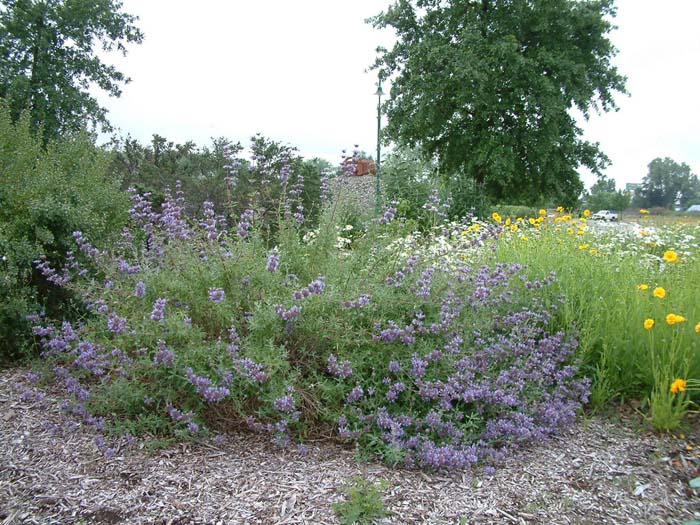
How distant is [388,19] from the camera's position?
54.0 feet

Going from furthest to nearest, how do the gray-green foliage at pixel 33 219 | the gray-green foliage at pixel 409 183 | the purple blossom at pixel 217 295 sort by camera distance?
the gray-green foliage at pixel 409 183
the gray-green foliage at pixel 33 219
the purple blossom at pixel 217 295

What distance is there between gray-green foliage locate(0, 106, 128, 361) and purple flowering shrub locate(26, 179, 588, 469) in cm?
67

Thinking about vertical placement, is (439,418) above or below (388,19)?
below

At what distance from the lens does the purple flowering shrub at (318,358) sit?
2.51 m

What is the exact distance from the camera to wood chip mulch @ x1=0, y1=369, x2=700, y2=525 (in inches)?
80.2

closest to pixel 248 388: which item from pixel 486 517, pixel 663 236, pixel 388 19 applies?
pixel 486 517

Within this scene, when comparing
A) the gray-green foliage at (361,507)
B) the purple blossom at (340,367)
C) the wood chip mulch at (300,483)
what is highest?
the purple blossom at (340,367)

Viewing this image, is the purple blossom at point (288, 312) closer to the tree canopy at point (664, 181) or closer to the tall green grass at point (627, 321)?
the tall green grass at point (627, 321)

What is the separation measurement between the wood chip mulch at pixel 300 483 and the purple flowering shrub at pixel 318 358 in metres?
0.12

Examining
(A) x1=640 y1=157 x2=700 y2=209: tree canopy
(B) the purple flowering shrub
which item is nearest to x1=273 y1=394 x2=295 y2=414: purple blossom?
(B) the purple flowering shrub

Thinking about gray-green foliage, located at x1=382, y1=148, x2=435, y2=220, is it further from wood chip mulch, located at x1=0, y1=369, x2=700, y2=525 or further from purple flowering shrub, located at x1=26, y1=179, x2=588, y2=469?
wood chip mulch, located at x1=0, y1=369, x2=700, y2=525

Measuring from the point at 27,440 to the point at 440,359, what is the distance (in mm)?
2075

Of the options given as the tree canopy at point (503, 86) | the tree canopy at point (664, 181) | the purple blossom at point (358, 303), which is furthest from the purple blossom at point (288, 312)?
the tree canopy at point (664, 181)

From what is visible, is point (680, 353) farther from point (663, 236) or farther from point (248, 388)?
point (663, 236)
